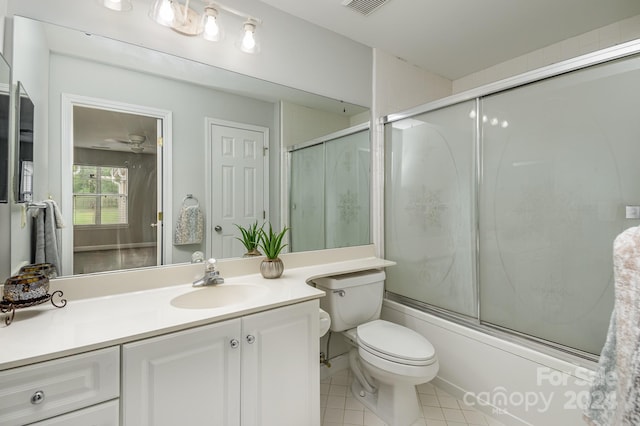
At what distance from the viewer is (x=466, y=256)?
5.97 ft

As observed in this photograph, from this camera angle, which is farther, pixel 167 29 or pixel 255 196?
pixel 255 196

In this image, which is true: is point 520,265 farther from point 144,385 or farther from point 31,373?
point 31,373

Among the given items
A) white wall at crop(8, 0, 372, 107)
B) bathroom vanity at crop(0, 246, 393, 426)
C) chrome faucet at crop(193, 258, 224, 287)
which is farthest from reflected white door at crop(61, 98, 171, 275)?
white wall at crop(8, 0, 372, 107)

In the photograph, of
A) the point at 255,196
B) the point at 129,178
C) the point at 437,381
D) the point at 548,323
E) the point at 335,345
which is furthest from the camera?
the point at 335,345

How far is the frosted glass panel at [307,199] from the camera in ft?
6.16

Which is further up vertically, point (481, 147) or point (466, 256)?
point (481, 147)

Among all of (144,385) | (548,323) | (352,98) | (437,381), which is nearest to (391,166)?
(352,98)

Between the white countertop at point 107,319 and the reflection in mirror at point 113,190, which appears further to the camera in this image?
the reflection in mirror at point 113,190

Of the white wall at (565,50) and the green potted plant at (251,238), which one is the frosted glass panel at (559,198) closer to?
the white wall at (565,50)

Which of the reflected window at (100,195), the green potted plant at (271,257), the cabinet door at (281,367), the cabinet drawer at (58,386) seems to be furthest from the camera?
the green potted plant at (271,257)

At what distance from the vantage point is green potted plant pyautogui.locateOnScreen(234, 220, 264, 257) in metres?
1.67

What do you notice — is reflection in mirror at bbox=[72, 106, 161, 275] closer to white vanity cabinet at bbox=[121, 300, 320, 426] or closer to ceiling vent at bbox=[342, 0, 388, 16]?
white vanity cabinet at bbox=[121, 300, 320, 426]

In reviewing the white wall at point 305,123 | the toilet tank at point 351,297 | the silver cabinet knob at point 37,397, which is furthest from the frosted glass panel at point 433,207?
the silver cabinet knob at point 37,397

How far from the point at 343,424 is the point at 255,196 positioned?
1.34 m
